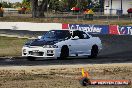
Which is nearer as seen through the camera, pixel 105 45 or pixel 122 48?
pixel 122 48

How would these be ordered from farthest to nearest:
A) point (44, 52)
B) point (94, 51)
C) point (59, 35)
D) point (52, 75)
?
point (94, 51) → point (59, 35) → point (44, 52) → point (52, 75)

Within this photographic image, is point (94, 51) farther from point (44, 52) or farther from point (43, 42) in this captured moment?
point (44, 52)

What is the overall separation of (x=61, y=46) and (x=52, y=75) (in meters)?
5.57

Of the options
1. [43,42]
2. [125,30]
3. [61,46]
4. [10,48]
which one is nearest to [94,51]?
[61,46]

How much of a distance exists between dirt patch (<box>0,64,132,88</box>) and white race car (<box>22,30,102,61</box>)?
9.54 feet

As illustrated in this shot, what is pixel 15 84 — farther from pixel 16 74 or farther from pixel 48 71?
pixel 48 71

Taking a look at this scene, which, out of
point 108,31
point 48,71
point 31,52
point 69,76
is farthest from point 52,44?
point 108,31

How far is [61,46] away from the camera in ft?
65.3

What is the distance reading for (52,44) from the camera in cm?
1967

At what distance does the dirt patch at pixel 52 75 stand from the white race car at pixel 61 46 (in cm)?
291

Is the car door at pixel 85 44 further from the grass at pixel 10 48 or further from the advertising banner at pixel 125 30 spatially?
the advertising banner at pixel 125 30

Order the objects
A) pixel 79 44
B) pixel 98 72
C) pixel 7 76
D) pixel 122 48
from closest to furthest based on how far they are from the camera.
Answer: pixel 7 76 < pixel 98 72 < pixel 79 44 < pixel 122 48

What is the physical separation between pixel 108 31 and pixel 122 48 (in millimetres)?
10528

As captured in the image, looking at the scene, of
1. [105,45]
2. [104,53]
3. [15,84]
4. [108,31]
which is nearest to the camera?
[15,84]
